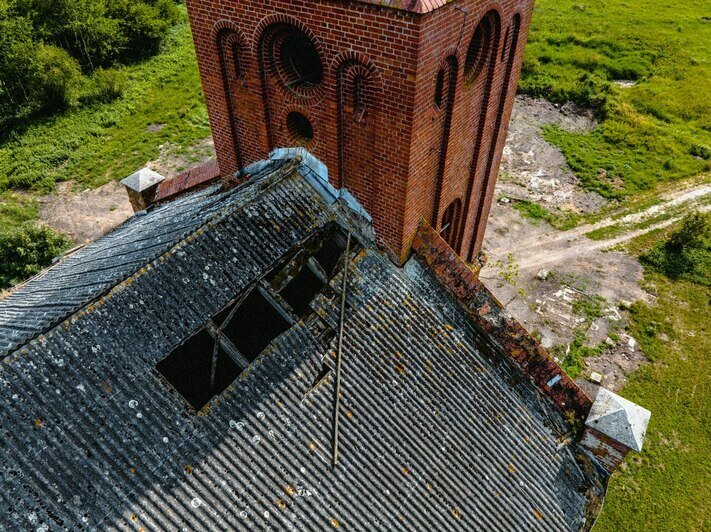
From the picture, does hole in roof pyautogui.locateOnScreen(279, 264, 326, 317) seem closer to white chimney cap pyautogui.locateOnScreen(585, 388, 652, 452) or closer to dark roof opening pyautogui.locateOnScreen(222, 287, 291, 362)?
A: dark roof opening pyautogui.locateOnScreen(222, 287, 291, 362)

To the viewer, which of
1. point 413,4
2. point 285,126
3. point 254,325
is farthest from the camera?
point 285,126

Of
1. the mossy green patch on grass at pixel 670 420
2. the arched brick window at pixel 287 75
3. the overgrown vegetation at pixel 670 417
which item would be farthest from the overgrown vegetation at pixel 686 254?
the arched brick window at pixel 287 75

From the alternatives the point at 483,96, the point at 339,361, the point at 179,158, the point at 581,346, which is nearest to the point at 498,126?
the point at 483,96

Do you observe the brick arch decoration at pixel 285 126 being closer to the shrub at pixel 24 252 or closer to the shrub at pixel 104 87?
the shrub at pixel 24 252

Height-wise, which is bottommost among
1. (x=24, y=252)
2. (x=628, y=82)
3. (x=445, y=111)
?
(x=628, y=82)

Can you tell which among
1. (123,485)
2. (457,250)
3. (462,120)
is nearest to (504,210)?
(457,250)

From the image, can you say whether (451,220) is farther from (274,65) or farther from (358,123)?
(274,65)
